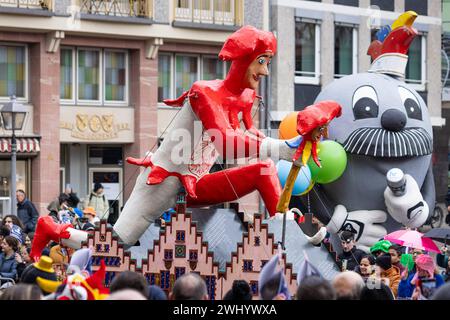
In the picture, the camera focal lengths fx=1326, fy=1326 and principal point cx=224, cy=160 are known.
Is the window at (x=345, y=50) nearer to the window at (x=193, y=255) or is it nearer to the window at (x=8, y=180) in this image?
the window at (x=8, y=180)

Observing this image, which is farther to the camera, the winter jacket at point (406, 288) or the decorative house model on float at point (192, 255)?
the decorative house model on float at point (192, 255)

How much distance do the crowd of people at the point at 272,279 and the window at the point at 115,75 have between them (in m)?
10.4

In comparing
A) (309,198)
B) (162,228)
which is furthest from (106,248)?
(309,198)

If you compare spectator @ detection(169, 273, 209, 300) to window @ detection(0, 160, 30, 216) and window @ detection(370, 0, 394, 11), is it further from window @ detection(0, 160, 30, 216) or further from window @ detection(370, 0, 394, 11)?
window @ detection(370, 0, 394, 11)

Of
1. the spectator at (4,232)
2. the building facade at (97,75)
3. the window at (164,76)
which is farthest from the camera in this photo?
the window at (164,76)

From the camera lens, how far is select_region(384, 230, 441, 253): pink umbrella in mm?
13859

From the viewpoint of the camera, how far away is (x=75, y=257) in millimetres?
10742

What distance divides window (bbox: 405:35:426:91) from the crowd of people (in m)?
17.8

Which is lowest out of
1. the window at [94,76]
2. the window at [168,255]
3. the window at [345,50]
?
the window at [168,255]

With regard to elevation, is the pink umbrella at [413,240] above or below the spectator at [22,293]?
below

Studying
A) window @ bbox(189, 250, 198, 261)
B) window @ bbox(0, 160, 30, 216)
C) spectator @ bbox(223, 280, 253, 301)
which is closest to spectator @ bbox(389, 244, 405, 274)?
window @ bbox(189, 250, 198, 261)

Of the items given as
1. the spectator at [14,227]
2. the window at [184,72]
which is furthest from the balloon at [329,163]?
the window at [184,72]

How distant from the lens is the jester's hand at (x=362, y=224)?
19859mm

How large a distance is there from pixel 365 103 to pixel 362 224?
1832 millimetres
